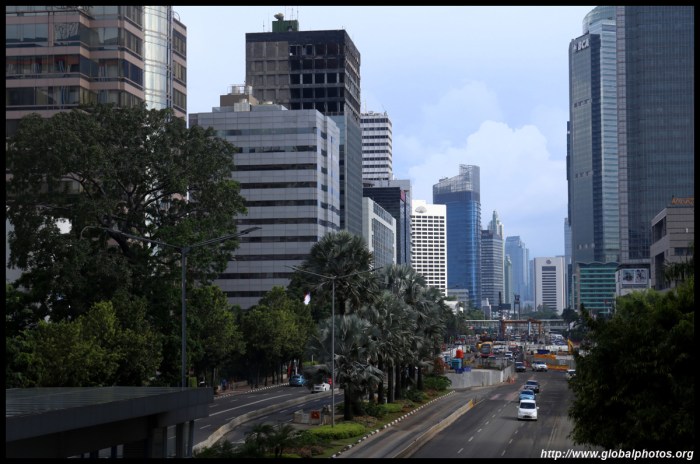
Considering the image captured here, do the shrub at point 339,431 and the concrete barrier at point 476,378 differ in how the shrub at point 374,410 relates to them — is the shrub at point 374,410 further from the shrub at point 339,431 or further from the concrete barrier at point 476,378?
the concrete barrier at point 476,378

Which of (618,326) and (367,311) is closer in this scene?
(618,326)

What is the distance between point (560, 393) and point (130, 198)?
194ft

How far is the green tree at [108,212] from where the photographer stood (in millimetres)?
64250

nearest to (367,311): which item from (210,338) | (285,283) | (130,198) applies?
(210,338)

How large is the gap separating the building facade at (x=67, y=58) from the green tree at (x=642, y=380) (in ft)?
275

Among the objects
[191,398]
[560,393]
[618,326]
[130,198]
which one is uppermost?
[130,198]

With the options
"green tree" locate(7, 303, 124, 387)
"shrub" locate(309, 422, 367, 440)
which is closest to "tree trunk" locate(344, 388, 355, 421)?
"shrub" locate(309, 422, 367, 440)

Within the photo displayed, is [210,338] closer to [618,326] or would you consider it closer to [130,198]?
[130,198]

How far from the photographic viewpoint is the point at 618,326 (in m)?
30.9

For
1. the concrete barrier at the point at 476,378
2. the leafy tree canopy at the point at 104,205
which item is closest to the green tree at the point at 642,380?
the leafy tree canopy at the point at 104,205

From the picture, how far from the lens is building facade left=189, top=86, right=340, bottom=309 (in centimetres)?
16838

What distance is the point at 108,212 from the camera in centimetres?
6538

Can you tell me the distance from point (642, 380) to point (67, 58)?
89725 millimetres

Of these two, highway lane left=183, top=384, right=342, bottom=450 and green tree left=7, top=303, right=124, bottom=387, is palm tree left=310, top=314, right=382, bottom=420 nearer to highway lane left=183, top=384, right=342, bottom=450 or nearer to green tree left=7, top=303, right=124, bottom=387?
highway lane left=183, top=384, right=342, bottom=450
